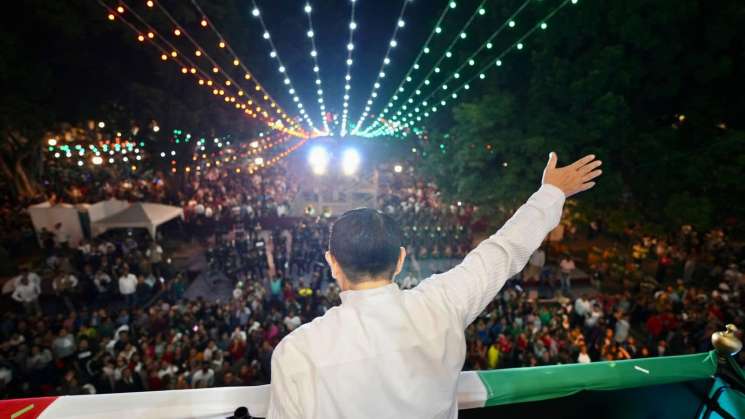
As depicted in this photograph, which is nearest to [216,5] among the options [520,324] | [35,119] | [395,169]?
[35,119]

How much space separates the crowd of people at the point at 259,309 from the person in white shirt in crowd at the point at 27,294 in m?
0.03

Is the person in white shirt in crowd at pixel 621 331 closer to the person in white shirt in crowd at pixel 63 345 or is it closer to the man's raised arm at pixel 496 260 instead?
the man's raised arm at pixel 496 260

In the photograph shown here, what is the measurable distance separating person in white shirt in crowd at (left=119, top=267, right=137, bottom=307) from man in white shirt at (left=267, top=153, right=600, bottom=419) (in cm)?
1167

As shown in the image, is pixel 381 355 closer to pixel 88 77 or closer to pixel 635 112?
pixel 635 112

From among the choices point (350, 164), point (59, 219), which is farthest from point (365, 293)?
point (350, 164)

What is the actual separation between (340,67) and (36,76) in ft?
73.5

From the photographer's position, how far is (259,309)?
960 centimetres

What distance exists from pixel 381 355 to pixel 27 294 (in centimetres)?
1241

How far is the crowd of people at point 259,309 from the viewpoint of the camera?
723 cm

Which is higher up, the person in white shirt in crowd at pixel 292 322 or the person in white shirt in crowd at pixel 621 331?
the person in white shirt in crowd at pixel 292 322

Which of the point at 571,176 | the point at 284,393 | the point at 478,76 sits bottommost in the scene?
the point at 284,393

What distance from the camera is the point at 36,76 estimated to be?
46.8 ft

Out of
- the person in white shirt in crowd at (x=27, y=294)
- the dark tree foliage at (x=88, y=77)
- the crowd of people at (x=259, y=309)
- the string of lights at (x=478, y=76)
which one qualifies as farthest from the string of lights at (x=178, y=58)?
the string of lights at (x=478, y=76)

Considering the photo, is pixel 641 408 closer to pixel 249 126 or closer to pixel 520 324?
pixel 520 324
